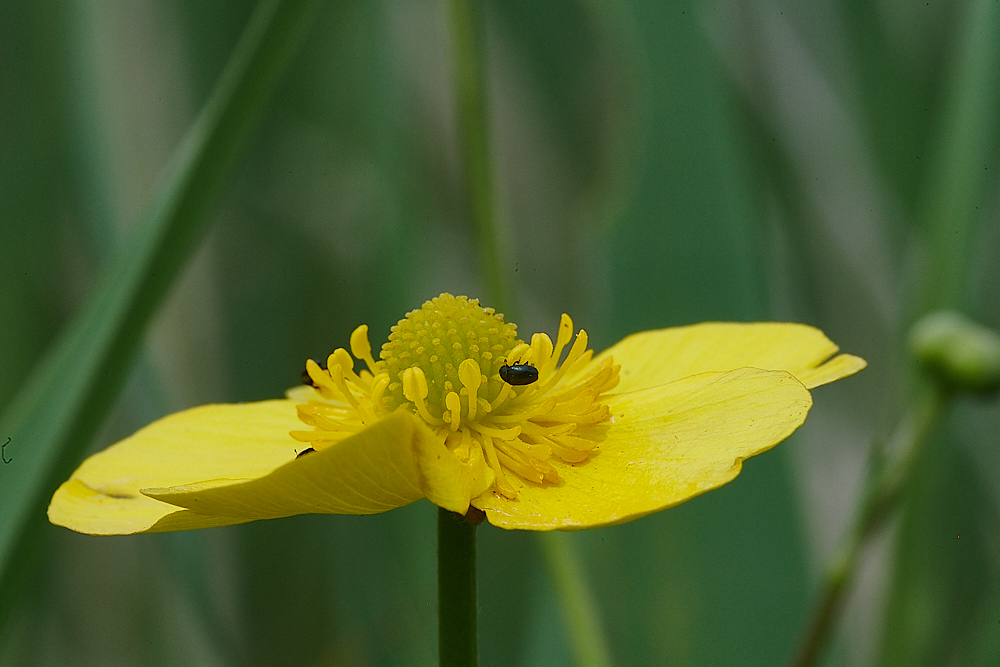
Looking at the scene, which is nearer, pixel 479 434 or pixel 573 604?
pixel 479 434

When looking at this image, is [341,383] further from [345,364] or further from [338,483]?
[338,483]

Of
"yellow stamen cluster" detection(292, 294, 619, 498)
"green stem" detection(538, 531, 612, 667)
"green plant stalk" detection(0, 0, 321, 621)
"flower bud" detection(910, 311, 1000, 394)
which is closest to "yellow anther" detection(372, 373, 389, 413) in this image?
"yellow stamen cluster" detection(292, 294, 619, 498)

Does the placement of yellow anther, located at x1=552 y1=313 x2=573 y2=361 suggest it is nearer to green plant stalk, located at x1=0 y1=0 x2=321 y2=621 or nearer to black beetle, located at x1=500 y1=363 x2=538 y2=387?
black beetle, located at x1=500 y1=363 x2=538 y2=387

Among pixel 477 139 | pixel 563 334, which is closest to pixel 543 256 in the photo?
pixel 477 139

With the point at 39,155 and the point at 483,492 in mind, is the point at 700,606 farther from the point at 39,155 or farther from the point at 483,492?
the point at 39,155

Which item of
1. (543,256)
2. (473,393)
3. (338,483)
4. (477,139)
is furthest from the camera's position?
(543,256)

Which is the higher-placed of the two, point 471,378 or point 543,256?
point 543,256

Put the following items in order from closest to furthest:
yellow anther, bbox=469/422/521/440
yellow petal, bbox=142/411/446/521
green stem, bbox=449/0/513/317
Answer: yellow petal, bbox=142/411/446/521 < yellow anther, bbox=469/422/521/440 < green stem, bbox=449/0/513/317
